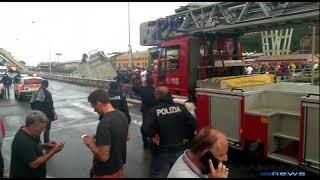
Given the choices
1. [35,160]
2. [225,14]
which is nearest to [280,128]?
[225,14]

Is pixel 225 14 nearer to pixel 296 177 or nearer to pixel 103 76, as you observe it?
pixel 296 177

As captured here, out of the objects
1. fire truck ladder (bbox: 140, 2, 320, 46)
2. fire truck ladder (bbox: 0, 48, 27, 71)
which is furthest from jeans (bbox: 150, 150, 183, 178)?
fire truck ladder (bbox: 0, 48, 27, 71)

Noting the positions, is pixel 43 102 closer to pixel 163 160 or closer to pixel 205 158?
pixel 163 160

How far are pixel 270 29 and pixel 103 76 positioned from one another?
28.0 meters

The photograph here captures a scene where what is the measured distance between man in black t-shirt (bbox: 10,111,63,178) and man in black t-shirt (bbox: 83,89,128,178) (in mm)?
484

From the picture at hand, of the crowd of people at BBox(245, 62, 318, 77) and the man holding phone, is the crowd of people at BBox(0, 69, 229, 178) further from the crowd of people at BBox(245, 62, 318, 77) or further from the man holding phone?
the crowd of people at BBox(245, 62, 318, 77)

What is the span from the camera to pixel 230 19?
8.30 meters

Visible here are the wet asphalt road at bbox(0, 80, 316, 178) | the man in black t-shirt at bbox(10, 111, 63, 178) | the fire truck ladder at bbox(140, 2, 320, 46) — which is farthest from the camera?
the wet asphalt road at bbox(0, 80, 316, 178)

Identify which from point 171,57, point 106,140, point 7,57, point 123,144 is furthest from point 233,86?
point 7,57

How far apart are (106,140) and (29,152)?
77 centimetres

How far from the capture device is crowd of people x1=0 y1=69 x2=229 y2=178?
8.70 feet

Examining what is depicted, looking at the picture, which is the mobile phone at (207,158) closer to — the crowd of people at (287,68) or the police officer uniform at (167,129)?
the police officer uniform at (167,129)

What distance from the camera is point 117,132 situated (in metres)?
4.10

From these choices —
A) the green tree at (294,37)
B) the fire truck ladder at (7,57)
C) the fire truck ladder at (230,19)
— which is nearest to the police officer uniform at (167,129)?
the green tree at (294,37)
